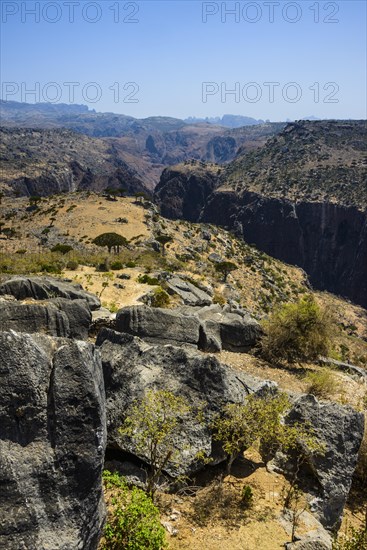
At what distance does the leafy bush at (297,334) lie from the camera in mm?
23250

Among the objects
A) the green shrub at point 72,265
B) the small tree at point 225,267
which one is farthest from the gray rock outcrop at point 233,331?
the small tree at point 225,267

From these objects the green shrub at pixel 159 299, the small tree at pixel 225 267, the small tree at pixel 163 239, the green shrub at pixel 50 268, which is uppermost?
the small tree at pixel 163 239

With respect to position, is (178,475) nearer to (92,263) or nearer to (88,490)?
(88,490)

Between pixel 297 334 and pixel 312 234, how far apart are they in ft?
404

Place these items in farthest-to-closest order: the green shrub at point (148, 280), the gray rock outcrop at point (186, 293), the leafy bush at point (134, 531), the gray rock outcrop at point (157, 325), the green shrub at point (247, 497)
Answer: the green shrub at point (148, 280), the gray rock outcrop at point (186, 293), the gray rock outcrop at point (157, 325), the green shrub at point (247, 497), the leafy bush at point (134, 531)

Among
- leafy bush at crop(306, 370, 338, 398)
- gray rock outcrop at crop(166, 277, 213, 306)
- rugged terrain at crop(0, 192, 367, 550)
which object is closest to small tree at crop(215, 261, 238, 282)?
gray rock outcrop at crop(166, 277, 213, 306)

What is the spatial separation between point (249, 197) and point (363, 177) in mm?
38040

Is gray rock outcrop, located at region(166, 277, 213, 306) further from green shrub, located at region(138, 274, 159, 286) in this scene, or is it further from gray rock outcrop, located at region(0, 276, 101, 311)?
gray rock outcrop, located at region(0, 276, 101, 311)

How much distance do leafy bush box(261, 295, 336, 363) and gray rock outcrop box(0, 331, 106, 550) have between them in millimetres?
17228

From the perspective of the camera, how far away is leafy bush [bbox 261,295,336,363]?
23250 millimetres

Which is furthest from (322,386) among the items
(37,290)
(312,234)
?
(312,234)

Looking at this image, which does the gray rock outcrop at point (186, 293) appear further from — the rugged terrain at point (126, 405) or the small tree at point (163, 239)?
the small tree at point (163, 239)

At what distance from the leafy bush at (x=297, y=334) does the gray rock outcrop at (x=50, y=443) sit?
678 inches

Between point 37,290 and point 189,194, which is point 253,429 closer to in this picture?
point 37,290
